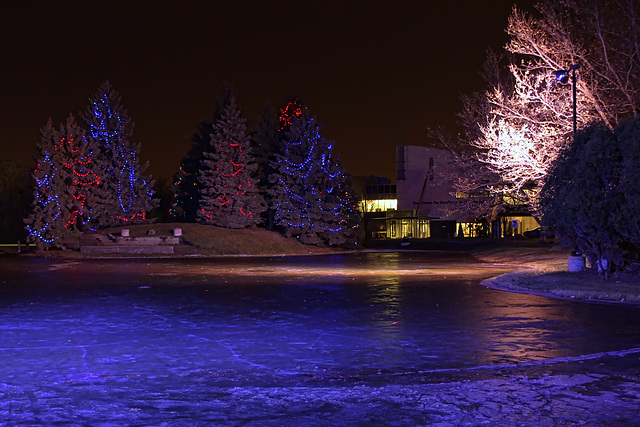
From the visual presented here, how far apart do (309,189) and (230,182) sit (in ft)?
22.1

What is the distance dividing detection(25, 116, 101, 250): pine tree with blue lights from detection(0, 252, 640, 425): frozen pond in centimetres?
3165

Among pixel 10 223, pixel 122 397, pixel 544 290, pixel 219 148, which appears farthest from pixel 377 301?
pixel 10 223

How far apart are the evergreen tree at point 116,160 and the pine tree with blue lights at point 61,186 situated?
1.63 m

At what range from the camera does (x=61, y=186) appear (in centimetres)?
5125

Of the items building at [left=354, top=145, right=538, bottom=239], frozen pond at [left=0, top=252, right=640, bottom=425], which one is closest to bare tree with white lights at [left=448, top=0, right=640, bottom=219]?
frozen pond at [left=0, top=252, right=640, bottom=425]

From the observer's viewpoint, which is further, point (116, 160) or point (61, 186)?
point (116, 160)

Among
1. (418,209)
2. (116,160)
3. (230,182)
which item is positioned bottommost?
(418,209)

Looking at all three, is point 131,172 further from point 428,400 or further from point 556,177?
point 428,400

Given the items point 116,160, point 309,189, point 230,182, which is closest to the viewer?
point 116,160

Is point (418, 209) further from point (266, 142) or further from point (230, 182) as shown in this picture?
point (230, 182)

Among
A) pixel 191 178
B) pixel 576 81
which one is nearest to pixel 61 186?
pixel 191 178

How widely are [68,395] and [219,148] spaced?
168 feet

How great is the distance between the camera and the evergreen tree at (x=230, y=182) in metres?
57.9

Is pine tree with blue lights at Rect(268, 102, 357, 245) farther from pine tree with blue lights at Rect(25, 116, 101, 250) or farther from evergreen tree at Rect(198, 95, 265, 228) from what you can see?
pine tree with blue lights at Rect(25, 116, 101, 250)
